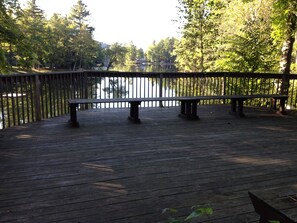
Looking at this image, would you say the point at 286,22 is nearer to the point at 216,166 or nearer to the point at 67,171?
the point at 216,166

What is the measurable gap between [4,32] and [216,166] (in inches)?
196

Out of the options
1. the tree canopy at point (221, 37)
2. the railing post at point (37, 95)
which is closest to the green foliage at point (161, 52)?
the tree canopy at point (221, 37)

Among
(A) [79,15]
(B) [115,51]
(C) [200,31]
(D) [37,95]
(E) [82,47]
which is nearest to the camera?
(D) [37,95]

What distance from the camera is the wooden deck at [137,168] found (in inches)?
91.1

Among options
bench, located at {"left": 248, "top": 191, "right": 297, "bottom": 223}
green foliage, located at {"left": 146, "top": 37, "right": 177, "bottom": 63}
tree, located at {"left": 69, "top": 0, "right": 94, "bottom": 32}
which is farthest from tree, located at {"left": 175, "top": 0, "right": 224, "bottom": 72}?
green foliage, located at {"left": 146, "top": 37, "right": 177, "bottom": 63}

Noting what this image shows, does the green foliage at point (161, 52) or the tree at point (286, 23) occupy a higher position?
the green foliage at point (161, 52)

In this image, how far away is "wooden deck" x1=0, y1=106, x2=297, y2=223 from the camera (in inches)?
91.1

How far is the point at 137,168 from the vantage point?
3.26m

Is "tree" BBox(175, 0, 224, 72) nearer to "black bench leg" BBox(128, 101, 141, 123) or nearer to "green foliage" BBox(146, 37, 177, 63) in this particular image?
"black bench leg" BBox(128, 101, 141, 123)

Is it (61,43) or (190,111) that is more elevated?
(61,43)

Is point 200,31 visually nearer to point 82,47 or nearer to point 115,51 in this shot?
point 82,47

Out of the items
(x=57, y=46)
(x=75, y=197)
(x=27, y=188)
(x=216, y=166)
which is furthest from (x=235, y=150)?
(x=57, y=46)

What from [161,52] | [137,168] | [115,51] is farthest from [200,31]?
[161,52]

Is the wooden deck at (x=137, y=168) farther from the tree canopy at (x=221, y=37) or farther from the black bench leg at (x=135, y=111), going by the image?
the tree canopy at (x=221, y=37)
